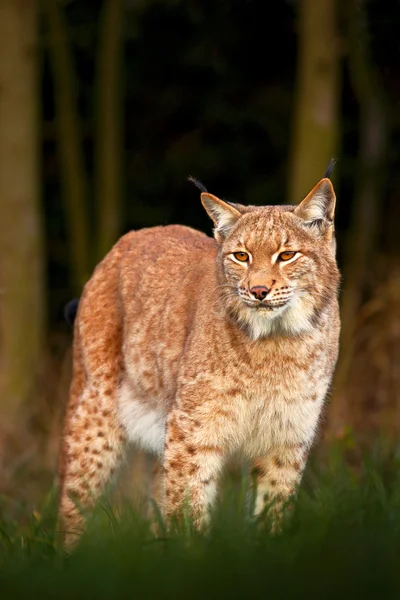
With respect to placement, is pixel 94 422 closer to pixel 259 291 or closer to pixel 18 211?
pixel 259 291

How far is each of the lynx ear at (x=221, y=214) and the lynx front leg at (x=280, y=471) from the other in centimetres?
105

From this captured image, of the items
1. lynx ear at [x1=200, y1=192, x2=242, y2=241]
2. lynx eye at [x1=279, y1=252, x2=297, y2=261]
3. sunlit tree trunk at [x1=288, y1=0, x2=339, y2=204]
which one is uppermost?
sunlit tree trunk at [x1=288, y1=0, x2=339, y2=204]

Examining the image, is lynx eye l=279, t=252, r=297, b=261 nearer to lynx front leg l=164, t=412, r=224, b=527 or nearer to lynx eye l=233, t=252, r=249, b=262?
lynx eye l=233, t=252, r=249, b=262

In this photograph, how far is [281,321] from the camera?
5.65 meters

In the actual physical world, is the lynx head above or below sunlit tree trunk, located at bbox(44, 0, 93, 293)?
below

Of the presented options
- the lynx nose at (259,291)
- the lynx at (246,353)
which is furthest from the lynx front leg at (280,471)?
the lynx nose at (259,291)

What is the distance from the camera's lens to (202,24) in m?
14.2

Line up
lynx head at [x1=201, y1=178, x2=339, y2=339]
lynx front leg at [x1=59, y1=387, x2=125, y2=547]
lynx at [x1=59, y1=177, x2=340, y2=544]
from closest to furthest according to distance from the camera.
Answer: lynx head at [x1=201, y1=178, x2=339, y2=339], lynx at [x1=59, y1=177, x2=340, y2=544], lynx front leg at [x1=59, y1=387, x2=125, y2=547]

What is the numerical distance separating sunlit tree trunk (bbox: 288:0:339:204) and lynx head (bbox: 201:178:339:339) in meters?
4.45

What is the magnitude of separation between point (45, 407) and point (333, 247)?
5.44 meters

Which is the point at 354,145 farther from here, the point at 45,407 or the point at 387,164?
the point at 45,407

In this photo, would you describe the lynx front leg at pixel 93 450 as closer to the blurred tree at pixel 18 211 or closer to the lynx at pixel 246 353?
the lynx at pixel 246 353

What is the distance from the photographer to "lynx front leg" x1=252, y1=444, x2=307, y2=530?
588 cm

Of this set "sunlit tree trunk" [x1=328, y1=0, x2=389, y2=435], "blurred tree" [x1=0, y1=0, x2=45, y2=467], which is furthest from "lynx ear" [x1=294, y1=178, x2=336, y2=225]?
"sunlit tree trunk" [x1=328, y1=0, x2=389, y2=435]
